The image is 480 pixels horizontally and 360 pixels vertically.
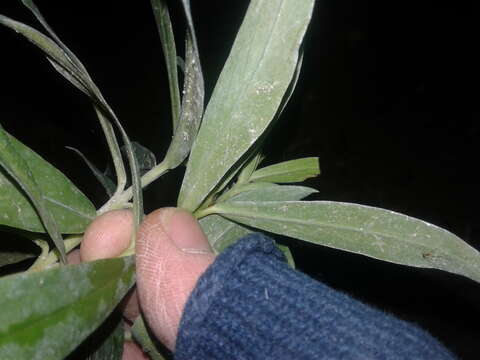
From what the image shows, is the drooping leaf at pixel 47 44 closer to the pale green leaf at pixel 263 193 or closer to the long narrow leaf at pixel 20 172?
the long narrow leaf at pixel 20 172

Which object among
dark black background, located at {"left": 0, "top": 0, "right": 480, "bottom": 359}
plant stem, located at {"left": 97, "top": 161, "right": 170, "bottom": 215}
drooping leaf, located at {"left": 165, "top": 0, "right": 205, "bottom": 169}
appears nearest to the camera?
drooping leaf, located at {"left": 165, "top": 0, "right": 205, "bottom": 169}

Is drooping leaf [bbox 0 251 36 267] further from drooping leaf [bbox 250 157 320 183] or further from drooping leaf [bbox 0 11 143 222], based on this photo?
drooping leaf [bbox 250 157 320 183]

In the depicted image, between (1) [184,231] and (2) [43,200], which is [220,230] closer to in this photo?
(1) [184,231]

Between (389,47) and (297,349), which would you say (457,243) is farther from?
(389,47)

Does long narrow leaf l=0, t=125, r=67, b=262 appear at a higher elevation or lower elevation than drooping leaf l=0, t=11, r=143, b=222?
lower

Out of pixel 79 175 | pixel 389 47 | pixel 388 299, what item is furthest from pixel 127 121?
pixel 389 47

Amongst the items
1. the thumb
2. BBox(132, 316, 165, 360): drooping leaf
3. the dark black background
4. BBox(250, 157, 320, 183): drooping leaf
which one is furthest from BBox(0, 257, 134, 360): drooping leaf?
the dark black background

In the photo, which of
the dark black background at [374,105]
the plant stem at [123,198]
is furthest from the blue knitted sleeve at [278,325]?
the dark black background at [374,105]
